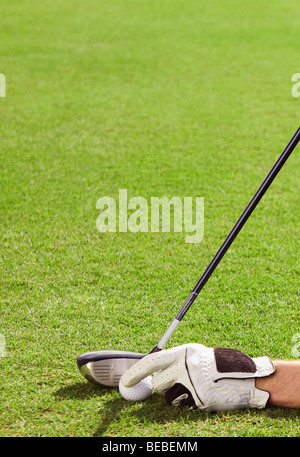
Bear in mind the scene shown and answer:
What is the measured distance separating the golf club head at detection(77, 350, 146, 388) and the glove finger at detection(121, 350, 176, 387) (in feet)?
0.51

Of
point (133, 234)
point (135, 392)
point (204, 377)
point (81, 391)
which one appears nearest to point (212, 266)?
point (204, 377)

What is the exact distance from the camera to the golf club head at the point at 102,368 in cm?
260

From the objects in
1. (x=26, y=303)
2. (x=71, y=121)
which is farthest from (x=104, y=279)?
(x=71, y=121)

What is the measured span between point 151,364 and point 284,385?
0.50m

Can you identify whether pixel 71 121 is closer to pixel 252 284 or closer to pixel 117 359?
pixel 252 284

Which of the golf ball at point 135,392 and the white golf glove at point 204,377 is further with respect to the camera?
the golf ball at point 135,392

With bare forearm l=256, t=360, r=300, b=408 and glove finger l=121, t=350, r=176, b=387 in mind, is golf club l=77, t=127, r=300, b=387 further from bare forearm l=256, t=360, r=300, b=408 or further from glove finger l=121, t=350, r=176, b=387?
bare forearm l=256, t=360, r=300, b=408

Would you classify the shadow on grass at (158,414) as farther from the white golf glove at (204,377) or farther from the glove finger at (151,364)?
the glove finger at (151,364)

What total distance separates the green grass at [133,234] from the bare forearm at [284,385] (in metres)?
0.05

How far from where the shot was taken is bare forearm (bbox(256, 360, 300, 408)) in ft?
8.06

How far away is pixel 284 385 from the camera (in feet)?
8.09

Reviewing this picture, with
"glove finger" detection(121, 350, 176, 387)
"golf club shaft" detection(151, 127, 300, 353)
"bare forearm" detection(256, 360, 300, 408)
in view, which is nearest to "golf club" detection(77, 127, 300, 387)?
"golf club shaft" detection(151, 127, 300, 353)

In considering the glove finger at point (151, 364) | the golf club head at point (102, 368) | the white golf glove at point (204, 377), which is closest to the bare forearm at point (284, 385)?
the white golf glove at point (204, 377)

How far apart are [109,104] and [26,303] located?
14.2 ft
